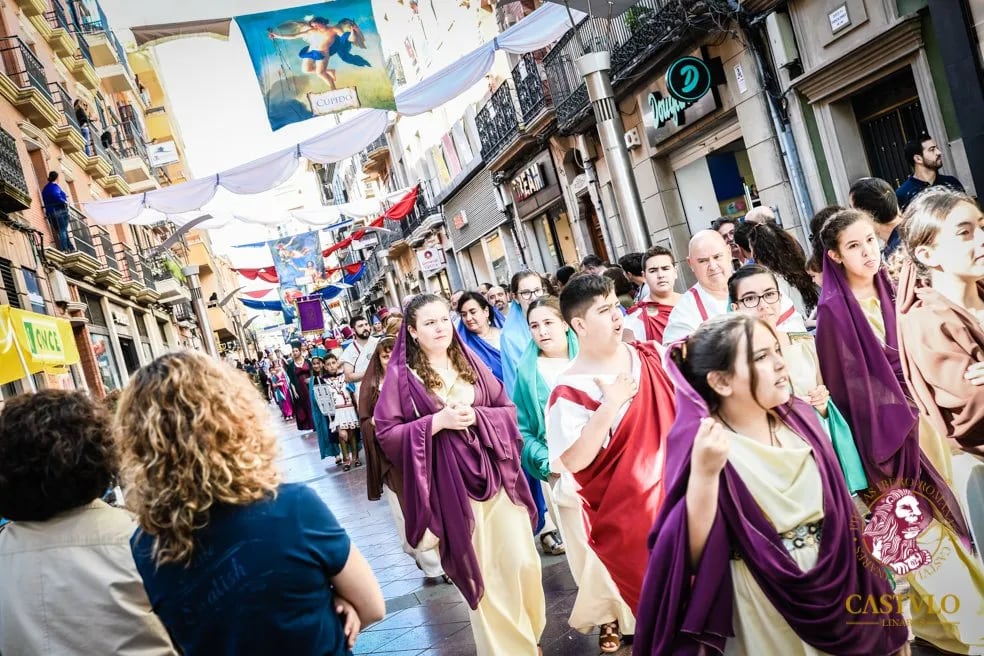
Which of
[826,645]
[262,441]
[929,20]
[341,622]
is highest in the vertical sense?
[929,20]

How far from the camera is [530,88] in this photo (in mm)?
19109

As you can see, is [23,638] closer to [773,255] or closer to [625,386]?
[625,386]

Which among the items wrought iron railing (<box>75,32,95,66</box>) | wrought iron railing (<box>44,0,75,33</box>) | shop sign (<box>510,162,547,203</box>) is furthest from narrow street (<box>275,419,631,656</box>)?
wrought iron railing (<box>75,32,95,66</box>)

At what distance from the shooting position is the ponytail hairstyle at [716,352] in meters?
2.40

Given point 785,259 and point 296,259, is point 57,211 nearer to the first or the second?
point 296,259

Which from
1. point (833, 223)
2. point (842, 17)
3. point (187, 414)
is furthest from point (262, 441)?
point (842, 17)

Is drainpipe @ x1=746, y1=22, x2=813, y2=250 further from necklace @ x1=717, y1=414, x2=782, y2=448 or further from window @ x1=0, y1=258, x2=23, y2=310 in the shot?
window @ x1=0, y1=258, x2=23, y2=310

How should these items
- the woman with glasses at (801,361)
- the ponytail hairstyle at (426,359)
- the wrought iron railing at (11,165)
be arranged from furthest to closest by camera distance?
the wrought iron railing at (11,165) < the ponytail hairstyle at (426,359) < the woman with glasses at (801,361)

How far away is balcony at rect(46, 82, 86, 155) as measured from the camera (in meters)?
20.9

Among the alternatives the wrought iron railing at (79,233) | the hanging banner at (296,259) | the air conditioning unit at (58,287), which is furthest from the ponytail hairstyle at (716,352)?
the hanging banner at (296,259)

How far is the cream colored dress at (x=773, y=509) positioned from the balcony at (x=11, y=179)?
577 inches

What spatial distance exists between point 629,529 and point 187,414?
6.98 ft

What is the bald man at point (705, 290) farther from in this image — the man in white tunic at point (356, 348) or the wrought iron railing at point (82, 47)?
the wrought iron railing at point (82, 47)

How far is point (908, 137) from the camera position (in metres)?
9.85
